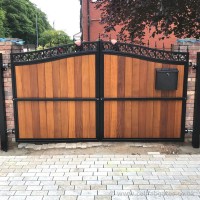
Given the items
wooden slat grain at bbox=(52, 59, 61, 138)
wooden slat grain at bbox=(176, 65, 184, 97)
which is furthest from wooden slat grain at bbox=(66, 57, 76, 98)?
wooden slat grain at bbox=(176, 65, 184, 97)

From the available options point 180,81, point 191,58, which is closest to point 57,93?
point 180,81

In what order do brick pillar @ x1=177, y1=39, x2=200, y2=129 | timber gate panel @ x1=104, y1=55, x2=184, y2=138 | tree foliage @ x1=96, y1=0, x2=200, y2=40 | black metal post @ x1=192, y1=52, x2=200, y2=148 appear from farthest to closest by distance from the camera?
tree foliage @ x1=96, y1=0, x2=200, y2=40 → brick pillar @ x1=177, y1=39, x2=200, y2=129 → timber gate panel @ x1=104, y1=55, x2=184, y2=138 → black metal post @ x1=192, y1=52, x2=200, y2=148

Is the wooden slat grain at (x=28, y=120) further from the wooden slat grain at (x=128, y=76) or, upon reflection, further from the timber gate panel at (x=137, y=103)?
the wooden slat grain at (x=128, y=76)

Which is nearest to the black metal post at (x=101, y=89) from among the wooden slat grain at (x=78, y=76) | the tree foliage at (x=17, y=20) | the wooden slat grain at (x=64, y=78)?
the wooden slat grain at (x=78, y=76)

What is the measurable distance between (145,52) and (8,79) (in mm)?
2764


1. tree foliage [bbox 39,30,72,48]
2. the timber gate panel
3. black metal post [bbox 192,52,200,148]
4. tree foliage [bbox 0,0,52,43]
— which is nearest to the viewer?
black metal post [bbox 192,52,200,148]

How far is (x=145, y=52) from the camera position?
582 cm

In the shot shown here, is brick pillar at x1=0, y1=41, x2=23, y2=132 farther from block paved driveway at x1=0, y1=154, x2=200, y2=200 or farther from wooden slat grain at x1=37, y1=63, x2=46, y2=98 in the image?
block paved driveway at x1=0, y1=154, x2=200, y2=200

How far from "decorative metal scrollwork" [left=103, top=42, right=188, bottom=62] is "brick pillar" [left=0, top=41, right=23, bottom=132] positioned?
1.82 metres

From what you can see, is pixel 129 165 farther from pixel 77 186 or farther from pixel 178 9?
pixel 178 9

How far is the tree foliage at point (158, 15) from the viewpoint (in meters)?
8.05

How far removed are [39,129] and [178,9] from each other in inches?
200

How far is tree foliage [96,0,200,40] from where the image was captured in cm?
805

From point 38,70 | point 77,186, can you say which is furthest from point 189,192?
point 38,70
